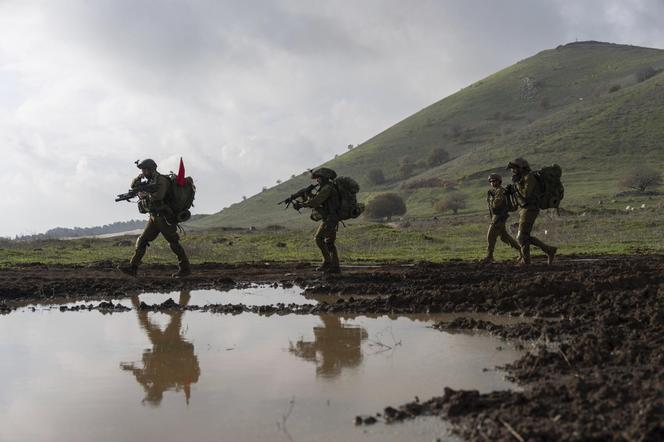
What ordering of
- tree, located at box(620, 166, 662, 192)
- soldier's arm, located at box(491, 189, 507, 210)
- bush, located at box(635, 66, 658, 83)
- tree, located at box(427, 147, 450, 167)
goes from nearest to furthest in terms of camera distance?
1. soldier's arm, located at box(491, 189, 507, 210)
2. tree, located at box(620, 166, 662, 192)
3. tree, located at box(427, 147, 450, 167)
4. bush, located at box(635, 66, 658, 83)

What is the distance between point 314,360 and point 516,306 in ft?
11.7

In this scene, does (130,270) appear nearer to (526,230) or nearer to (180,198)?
(180,198)

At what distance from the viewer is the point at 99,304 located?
35.9 ft

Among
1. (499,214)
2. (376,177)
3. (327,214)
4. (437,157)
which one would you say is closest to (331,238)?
(327,214)

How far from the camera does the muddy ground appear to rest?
4.40 meters

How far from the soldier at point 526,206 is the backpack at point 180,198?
670 centimetres

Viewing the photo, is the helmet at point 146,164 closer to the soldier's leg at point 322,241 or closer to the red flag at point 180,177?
the red flag at point 180,177

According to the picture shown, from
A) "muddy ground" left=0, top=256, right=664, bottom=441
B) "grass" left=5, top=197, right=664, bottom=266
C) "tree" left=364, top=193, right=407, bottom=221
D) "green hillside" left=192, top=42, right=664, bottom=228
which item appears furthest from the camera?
"green hillside" left=192, top=42, right=664, bottom=228

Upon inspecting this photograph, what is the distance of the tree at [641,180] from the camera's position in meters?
51.4

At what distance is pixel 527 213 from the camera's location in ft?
49.1

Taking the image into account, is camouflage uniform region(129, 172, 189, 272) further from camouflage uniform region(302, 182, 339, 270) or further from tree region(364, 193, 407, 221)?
tree region(364, 193, 407, 221)

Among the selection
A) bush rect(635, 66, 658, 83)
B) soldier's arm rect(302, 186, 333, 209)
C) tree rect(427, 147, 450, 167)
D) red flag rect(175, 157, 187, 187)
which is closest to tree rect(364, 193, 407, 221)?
tree rect(427, 147, 450, 167)

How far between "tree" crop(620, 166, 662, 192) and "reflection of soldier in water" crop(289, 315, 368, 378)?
155ft

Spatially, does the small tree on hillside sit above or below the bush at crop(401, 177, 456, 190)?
above
